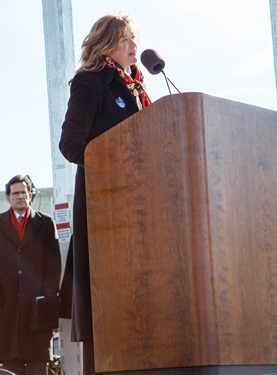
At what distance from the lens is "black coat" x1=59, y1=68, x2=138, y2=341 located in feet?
10.3

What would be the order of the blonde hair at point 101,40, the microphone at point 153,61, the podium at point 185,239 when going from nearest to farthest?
1. the podium at point 185,239
2. the microphone at point 153,61
3. the blonde hair at point 101,40

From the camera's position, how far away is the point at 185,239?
8.86 ft

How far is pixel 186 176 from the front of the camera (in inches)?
107

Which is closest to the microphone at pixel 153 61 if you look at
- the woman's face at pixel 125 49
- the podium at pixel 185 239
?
the woman's face at pixel 125 49

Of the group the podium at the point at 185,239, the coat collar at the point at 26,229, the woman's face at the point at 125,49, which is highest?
the woman's face at the point at 125,49

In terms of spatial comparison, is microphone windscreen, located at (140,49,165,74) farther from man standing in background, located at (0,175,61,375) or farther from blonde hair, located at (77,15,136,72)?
man standing in background, located at (0,175,61,375)

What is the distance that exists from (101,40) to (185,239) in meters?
1.10

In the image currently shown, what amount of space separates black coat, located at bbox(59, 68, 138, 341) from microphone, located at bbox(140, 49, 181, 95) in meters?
0.15

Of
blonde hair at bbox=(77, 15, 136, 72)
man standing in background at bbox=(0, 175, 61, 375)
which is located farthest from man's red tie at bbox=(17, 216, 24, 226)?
blonde hair at bbox=(77, 15, 136, 72)

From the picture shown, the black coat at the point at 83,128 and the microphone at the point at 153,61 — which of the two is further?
the microphone at the point at 153,61

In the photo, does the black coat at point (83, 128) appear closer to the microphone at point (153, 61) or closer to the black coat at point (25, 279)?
the microphone at point (153, 61)

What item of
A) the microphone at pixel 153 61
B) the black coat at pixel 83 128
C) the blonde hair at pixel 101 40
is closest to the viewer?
the black coat at pixel 83 128

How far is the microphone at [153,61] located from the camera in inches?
130

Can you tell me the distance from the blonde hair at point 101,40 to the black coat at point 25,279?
7.33 ft
